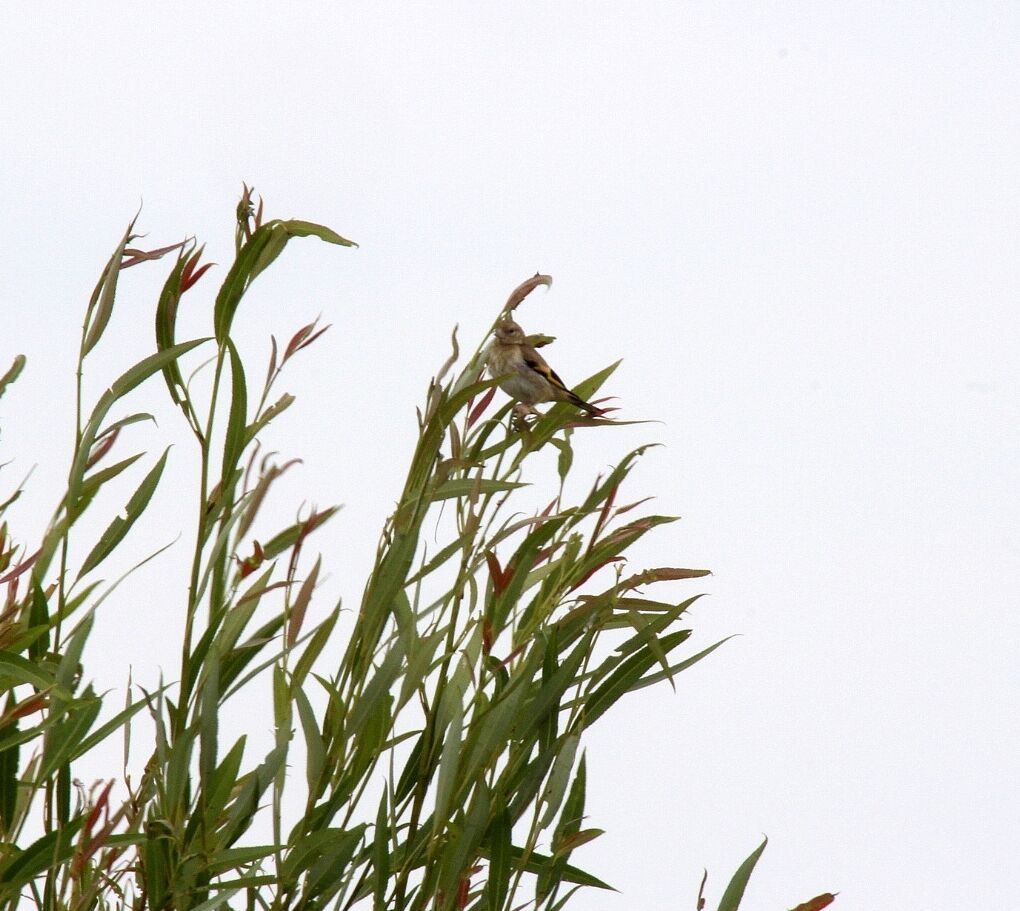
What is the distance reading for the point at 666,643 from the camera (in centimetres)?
282

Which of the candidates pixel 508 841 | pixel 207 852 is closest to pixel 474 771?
pixel 508 841

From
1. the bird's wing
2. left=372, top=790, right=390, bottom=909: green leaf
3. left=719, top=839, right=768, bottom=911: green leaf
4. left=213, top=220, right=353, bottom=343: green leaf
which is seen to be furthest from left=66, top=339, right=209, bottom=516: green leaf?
the bird's wing

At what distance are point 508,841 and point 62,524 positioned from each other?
3.21ft

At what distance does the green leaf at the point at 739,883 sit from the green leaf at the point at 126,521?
1.36 meters

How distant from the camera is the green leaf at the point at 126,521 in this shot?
2.65 metres

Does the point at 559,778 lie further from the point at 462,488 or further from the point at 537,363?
the point at 537,363

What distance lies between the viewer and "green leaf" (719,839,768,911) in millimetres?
2527

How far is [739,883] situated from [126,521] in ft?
4.58

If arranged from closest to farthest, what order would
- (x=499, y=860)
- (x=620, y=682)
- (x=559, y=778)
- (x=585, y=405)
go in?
(x=499, y=860) < (x=559, y=778) < (x=620, y=682) < (x=585, y=405)

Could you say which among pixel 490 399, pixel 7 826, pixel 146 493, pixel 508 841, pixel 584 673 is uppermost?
pixel 490 399

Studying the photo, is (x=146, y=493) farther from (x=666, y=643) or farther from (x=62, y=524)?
(x=666, y=643)

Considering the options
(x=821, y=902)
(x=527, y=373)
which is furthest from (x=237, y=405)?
(x=527, y=373)

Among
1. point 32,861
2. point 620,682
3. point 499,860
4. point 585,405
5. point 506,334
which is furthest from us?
point 506,334

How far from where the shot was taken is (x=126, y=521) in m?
2.74
